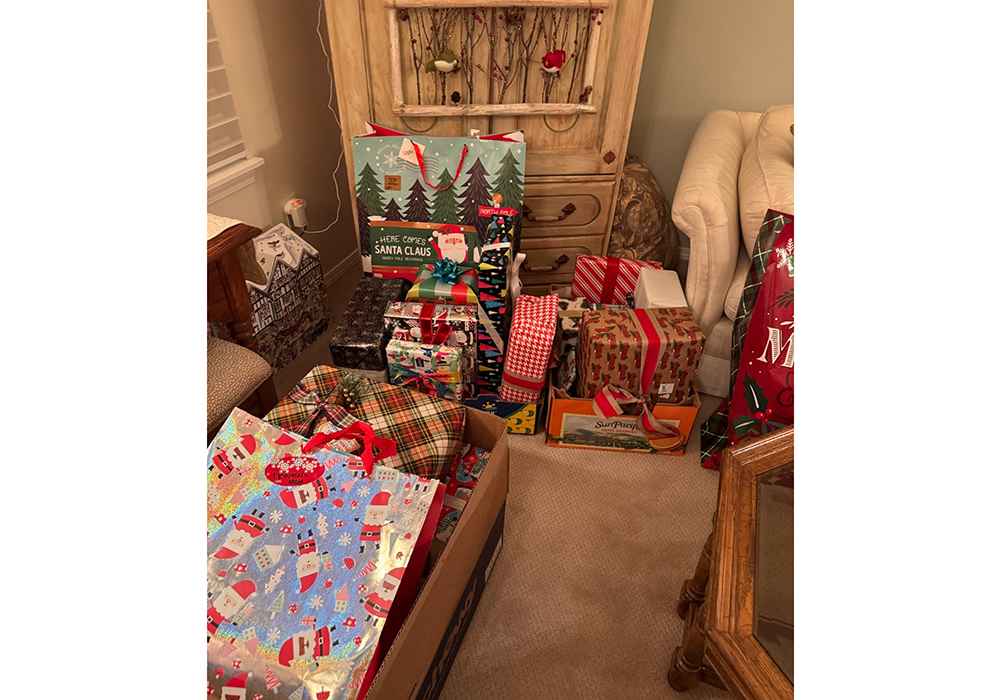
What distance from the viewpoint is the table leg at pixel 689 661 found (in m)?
1.26

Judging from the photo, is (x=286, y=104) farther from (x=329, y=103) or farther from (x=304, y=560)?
(x=304, y=560)

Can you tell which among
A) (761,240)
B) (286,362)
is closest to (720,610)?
(761,240)

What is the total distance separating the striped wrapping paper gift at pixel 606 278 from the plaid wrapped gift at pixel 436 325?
1.63ft

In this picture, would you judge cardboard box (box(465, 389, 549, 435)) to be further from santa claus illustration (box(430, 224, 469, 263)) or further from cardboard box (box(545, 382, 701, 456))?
santa claus illustration (box(430, 224, 469, 263))

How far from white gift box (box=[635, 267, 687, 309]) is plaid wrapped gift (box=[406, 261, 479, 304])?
0.58 meters

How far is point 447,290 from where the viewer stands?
1.91m

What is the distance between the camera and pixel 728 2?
240 centimetres

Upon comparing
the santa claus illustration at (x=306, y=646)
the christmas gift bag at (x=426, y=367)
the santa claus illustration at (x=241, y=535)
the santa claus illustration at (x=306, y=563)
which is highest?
the santa claus illustration at (x=241, y=535)

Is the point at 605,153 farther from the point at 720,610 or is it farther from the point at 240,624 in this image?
the point at 240,624

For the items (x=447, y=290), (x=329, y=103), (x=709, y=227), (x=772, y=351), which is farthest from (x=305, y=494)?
(x=329, y=103)

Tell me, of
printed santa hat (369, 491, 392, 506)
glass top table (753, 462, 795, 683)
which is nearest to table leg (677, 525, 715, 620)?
glass top table (753, 462, 795, 683)

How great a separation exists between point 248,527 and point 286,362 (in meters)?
1.34

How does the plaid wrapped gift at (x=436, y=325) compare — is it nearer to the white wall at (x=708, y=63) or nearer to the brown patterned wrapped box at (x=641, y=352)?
the brown patterned wrapped box at (x=641, y=352)

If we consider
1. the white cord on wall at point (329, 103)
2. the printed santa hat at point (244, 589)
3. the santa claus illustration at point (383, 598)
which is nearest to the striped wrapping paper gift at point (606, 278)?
the white cord on wall at point (329, 103)
